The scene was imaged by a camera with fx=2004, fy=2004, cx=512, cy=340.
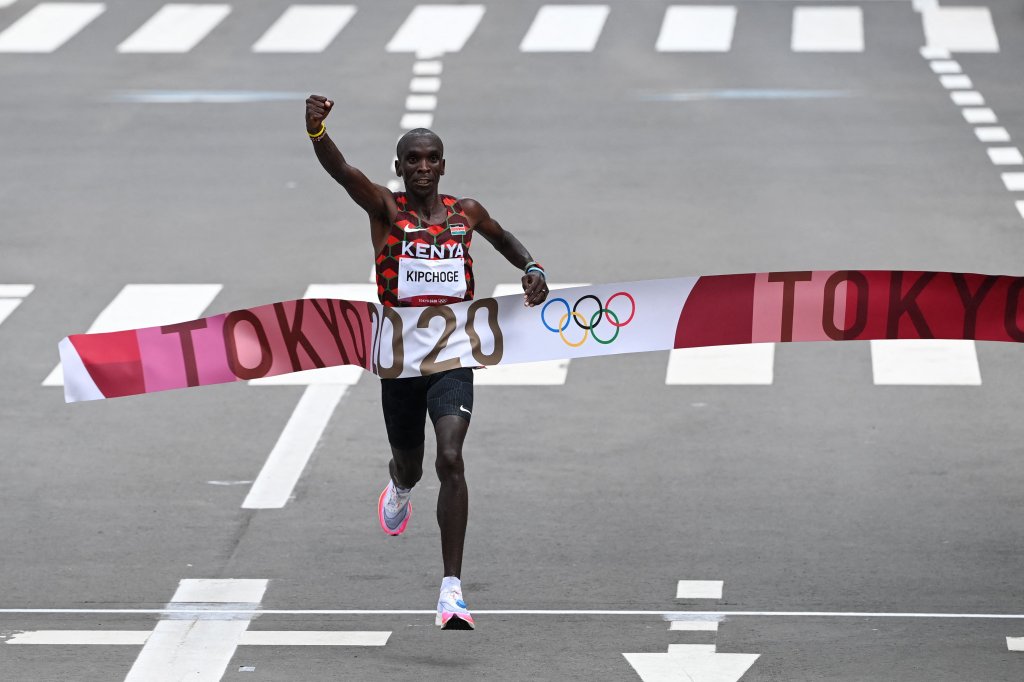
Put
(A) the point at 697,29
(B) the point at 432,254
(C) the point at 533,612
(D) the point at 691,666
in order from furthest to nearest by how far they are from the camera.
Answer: (A) the point at 697,29
(C) the point at 533,612
(B) the point at 432,254
(D) the point at 691,666

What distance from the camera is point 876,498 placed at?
11.7m

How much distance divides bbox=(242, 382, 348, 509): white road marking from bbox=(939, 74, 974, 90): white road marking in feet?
37.3

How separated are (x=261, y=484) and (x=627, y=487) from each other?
7.27 feet

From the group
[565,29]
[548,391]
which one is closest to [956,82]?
[565,29]

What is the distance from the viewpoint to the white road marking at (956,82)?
23156 mm

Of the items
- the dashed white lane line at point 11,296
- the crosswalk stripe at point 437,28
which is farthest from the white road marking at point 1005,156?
the dashed white lane line at point 11,296

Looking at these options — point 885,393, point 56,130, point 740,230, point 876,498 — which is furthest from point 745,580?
point 56,130

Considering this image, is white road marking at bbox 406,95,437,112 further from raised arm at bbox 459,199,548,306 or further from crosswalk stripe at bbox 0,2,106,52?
raised arm at bbox 459,199,548,306

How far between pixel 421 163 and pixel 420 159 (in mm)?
20

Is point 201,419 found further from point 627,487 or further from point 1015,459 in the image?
point 1015,459

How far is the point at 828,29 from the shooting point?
26.0m

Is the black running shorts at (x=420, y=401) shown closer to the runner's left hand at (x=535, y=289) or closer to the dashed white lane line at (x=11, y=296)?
the runner's left hand at (x=535, y=289)

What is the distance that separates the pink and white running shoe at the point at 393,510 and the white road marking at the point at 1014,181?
10.3m

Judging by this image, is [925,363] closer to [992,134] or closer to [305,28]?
[992,134]
